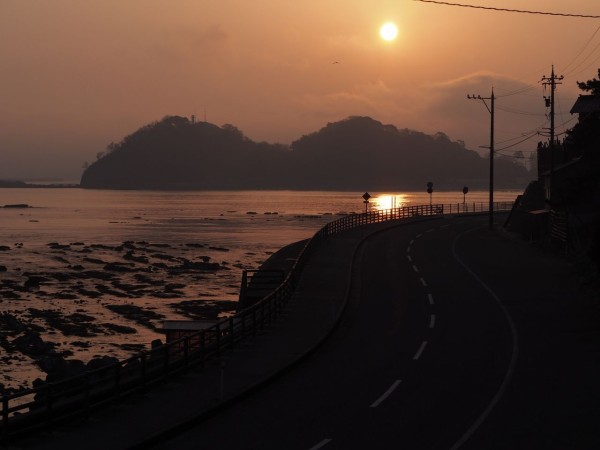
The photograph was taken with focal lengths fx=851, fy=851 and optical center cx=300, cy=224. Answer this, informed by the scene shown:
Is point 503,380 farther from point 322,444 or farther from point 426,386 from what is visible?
point 322,444

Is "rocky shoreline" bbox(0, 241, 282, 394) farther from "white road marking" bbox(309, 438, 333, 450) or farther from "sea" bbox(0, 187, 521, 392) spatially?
"white road marking" bbox(309, 438, 333, 450)

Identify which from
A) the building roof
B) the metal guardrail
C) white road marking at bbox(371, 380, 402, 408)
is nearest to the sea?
the metal guardrail

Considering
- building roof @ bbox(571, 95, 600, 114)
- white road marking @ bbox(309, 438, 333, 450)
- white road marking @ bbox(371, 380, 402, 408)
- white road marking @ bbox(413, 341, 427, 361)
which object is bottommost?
white road marking @ bbox(413, 341, 427, 361)

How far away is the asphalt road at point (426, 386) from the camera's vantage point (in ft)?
53.6

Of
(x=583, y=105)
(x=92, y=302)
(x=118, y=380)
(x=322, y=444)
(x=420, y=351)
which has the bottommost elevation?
(x=92, y=302)

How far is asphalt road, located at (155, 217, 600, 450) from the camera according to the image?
16328 millimetres

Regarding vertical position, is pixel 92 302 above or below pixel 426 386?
below

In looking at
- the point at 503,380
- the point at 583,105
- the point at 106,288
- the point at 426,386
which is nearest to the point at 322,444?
the point at 426,386

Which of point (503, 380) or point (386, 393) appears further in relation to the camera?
point (503, 380)

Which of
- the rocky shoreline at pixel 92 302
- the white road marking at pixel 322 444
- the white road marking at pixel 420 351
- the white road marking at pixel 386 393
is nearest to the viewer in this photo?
the white road marking at pixel 322 444

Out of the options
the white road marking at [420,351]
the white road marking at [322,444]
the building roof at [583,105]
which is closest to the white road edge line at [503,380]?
the white road marking at [322,444]

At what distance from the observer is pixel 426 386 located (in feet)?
69.7

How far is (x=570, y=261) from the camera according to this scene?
167ft

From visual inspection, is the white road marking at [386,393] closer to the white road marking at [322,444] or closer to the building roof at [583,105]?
the white road marking at [322,444]
